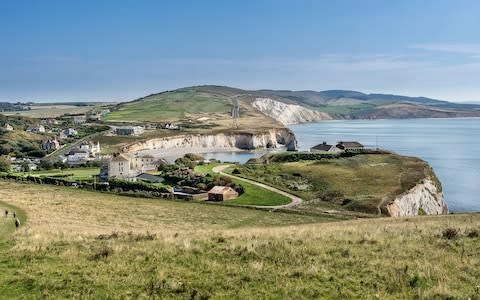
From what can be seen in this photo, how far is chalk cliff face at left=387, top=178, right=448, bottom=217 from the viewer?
44.0 m

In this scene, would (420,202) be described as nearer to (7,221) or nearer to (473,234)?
(473,234)

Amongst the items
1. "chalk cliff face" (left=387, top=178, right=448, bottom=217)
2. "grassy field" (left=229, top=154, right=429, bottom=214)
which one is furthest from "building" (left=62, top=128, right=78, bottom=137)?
"chalk cliff face" (left=387, top=178, right=448, bottom=217)

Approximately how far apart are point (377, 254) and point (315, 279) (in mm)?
3149

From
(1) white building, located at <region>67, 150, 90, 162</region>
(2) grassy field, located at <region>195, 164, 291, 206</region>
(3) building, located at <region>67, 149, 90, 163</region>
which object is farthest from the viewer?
(1) white building, located at <region>67, 150, 90, 162</region>

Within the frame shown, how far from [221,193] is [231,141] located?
101353 mm

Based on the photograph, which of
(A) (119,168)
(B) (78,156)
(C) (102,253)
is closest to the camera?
(C) (102,253)

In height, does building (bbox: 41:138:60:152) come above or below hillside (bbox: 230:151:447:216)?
above

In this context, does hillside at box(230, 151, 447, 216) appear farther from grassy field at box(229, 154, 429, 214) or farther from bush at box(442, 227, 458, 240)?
bush at box(442, 227, 458, 240)

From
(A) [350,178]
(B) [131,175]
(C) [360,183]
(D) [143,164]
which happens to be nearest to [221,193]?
(C) [360,183]

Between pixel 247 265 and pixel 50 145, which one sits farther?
pixel 50 145

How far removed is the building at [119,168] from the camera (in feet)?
200

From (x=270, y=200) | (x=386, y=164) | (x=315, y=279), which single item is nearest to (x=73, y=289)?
(x=315, y=279)

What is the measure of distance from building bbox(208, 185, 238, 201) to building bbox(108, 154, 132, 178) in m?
18.6

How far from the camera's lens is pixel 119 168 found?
2441 inches
